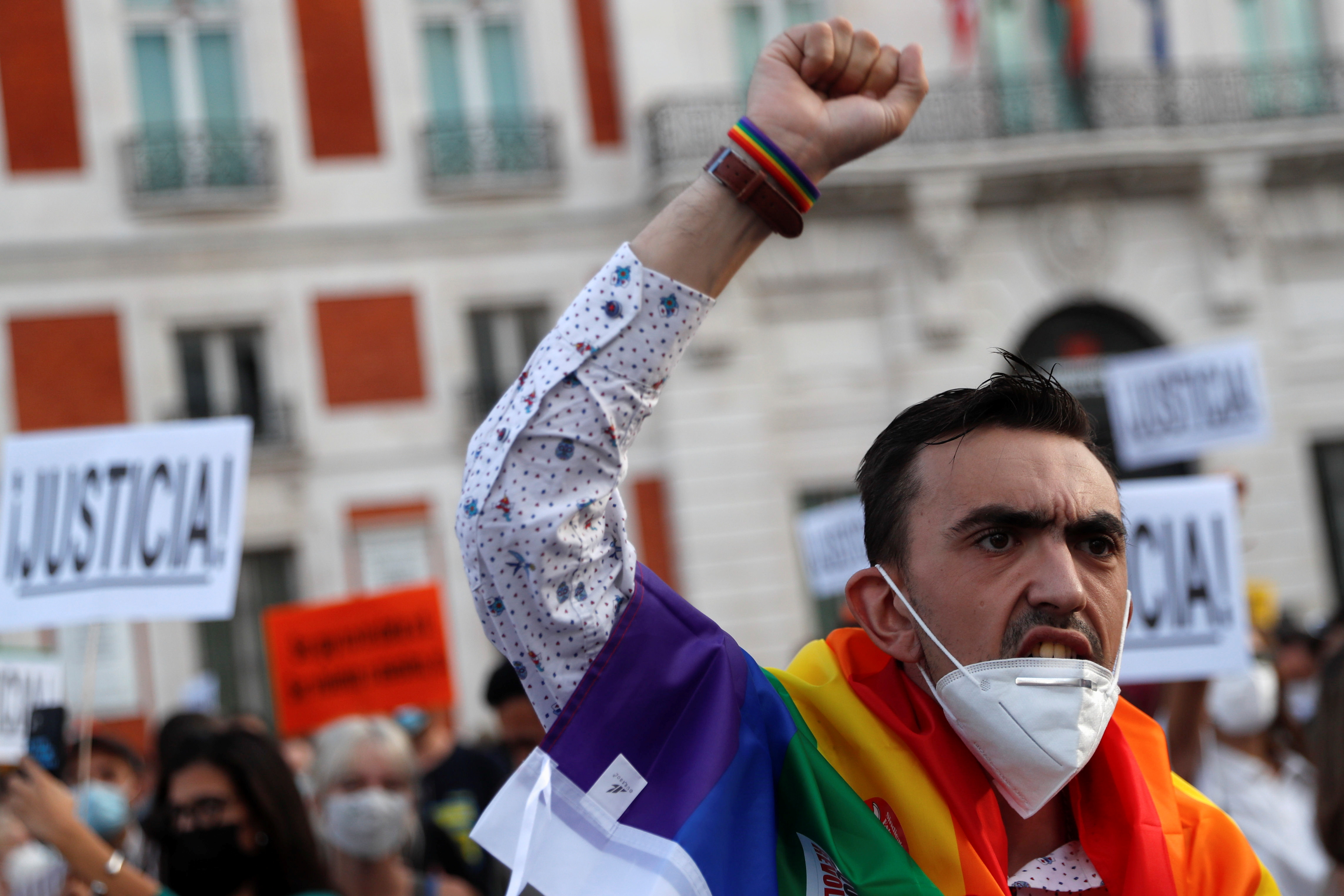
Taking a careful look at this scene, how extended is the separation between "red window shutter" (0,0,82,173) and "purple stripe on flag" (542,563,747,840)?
15426mm

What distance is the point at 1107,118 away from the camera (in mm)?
17484

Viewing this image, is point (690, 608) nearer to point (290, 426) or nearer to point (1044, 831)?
point (1044, 831)

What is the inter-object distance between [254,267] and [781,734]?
14.9 metres

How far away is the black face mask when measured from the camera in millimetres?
3771

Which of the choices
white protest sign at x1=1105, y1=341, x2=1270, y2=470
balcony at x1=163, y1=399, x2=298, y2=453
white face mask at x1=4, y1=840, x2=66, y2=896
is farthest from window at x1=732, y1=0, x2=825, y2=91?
white face mask at x1=4, y1=840, x2=66, y2=896

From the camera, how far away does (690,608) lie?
2.04m

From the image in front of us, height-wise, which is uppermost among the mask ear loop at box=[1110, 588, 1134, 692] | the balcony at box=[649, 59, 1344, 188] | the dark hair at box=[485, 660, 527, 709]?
the balcony at box=[649, 59, 1344, 188]

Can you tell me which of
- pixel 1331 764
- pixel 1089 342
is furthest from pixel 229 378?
pixel 1331 764

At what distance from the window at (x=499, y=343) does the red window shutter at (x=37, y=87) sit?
475 cm

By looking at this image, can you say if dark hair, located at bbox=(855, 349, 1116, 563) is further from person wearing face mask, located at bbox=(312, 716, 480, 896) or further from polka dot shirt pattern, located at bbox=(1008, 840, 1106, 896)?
person wearing face mask, located at bbox=(312, 716, 480, 896)

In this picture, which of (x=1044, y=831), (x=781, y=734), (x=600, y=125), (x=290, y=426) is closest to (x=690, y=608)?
(x=781, y=734)

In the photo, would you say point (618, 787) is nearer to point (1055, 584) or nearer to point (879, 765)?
point (879, 765)

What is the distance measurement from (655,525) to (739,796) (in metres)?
14.4

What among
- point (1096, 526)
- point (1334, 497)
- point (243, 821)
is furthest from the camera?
point (1334, 497)
